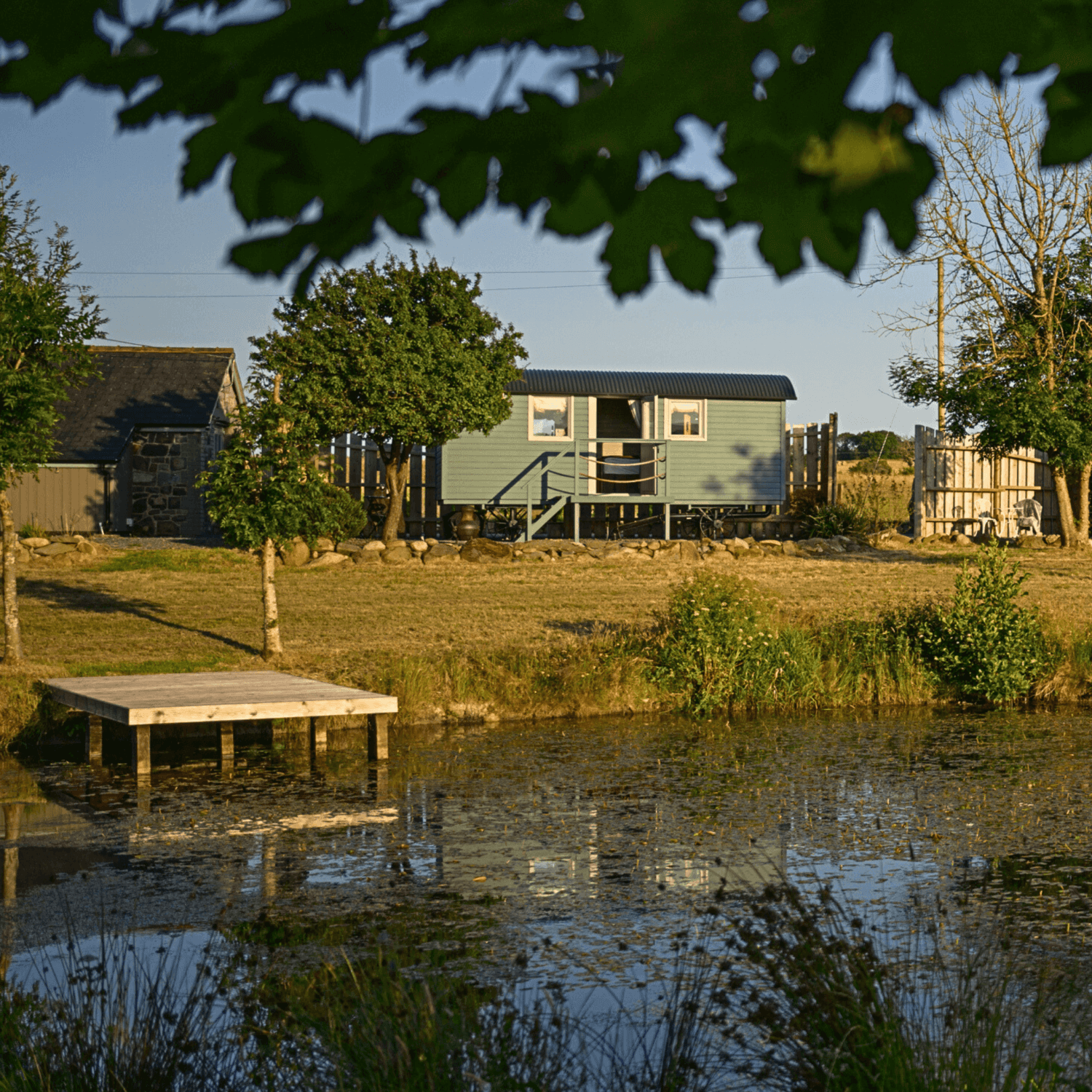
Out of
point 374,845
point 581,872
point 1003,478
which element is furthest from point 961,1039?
point 1003,478

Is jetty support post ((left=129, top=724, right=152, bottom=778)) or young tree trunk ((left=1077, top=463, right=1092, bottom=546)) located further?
young tree trunk ((left=1077, top=463, right=1092, bottom=546))

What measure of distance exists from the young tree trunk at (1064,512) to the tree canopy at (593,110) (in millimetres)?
22385

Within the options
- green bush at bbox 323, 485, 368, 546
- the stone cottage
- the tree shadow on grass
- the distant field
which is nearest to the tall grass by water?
the distant field

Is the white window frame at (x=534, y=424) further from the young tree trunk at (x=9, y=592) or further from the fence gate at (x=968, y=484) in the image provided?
the young tree trunk at (x=9, y=592)

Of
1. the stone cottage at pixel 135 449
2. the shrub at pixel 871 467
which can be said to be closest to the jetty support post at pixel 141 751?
the stone cottage at pixel 135 449

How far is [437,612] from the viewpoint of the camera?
16922 millimetres

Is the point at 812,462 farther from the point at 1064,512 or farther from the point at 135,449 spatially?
the point at 135,449

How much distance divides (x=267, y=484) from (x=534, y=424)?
1392cm

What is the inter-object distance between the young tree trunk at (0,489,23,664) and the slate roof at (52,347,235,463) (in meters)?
14.5

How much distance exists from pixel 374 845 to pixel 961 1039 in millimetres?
4576

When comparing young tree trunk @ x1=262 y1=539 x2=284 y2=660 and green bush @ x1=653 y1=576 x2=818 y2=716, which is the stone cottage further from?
green bush @ x1=653 y1=576 x2=818 y2=716

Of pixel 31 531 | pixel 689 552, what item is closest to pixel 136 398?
pixel 31 531

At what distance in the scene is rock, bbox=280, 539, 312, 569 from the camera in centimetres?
2083

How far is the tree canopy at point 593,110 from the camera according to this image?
155 cm
